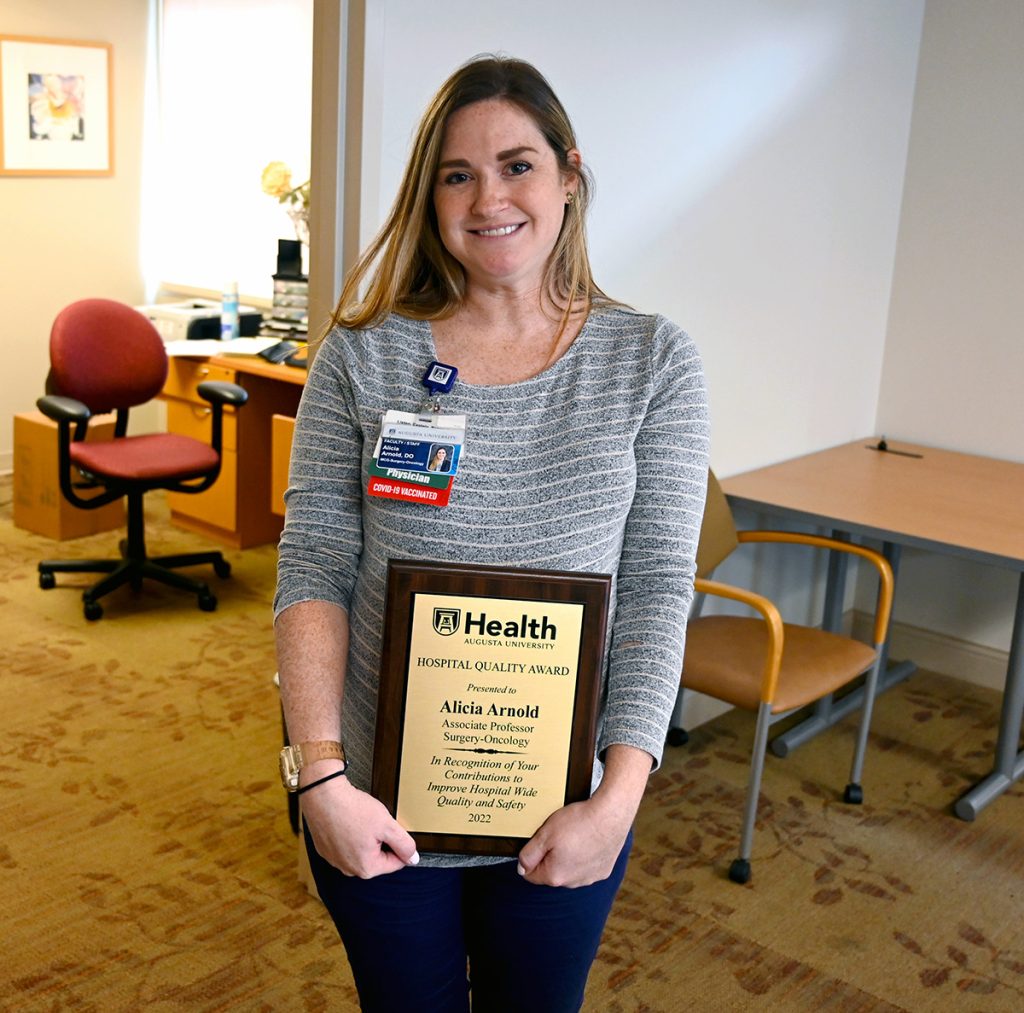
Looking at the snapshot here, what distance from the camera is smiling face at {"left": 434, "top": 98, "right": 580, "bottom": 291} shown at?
55.0 inches

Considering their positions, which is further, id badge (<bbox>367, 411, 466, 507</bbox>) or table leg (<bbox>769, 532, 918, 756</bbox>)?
table leg (<bbox>769, 532, 918, 756</bbox>)

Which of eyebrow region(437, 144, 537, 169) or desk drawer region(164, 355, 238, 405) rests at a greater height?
eyebrow region(437, 144, 537, 169)

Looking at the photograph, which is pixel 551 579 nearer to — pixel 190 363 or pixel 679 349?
pixel 679 349

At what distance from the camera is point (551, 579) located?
49.6 inches

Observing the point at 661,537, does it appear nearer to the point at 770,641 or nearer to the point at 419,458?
the point at 419,458

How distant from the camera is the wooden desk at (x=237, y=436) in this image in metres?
4.91

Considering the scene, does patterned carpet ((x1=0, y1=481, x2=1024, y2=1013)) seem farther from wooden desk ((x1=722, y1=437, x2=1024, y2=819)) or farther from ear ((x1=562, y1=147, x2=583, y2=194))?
ear ((x1=562, y1=147, x2=583, y2=194))

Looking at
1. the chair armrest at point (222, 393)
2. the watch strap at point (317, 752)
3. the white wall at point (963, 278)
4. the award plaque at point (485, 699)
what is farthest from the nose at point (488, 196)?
the chair armrest at point (222, 393)

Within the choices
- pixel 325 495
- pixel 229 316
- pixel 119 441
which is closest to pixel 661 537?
pixel 325 495

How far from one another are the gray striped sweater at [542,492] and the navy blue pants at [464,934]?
67 mm

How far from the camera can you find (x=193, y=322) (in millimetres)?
5281

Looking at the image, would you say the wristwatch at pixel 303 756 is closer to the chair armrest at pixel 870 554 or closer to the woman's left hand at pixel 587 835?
the woman's left hand at pixel 587 835

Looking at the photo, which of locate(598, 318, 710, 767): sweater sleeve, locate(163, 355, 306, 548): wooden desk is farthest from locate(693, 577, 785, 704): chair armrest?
locate(163, 355, 306, 548): wooden desk

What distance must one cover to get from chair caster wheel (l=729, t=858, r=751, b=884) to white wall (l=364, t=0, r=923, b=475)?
115cm
